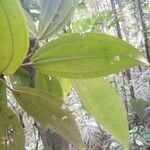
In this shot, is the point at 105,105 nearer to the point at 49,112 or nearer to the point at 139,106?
the point at 49,112

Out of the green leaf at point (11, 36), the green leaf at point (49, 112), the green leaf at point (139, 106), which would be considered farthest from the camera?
the green leaf at point (139, 106)

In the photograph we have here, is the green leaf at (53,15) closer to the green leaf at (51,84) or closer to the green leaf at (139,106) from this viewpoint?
the green leaf at (51,84)

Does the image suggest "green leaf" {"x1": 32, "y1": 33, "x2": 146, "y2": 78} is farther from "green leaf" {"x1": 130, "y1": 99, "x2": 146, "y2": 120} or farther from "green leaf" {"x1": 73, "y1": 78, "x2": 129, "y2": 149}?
"green leaf" {"x1": 130, "y1": 99, "x2": 146, "y2": 120}

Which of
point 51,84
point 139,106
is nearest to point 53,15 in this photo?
Result: point 51,84

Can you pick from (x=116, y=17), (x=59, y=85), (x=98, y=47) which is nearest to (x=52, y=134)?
(x=59, y=85)

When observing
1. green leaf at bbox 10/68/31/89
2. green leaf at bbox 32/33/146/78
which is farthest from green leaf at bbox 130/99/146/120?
green leaf at bbox 32/33/146/78

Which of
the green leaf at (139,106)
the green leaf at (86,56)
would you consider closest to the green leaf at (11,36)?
the green leaf at (86,56)

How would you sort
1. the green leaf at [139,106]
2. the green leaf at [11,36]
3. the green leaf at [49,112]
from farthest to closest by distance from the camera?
the green leaf at [139,106]
the green leaf at [49,112]
the green leaf at [11,36]
